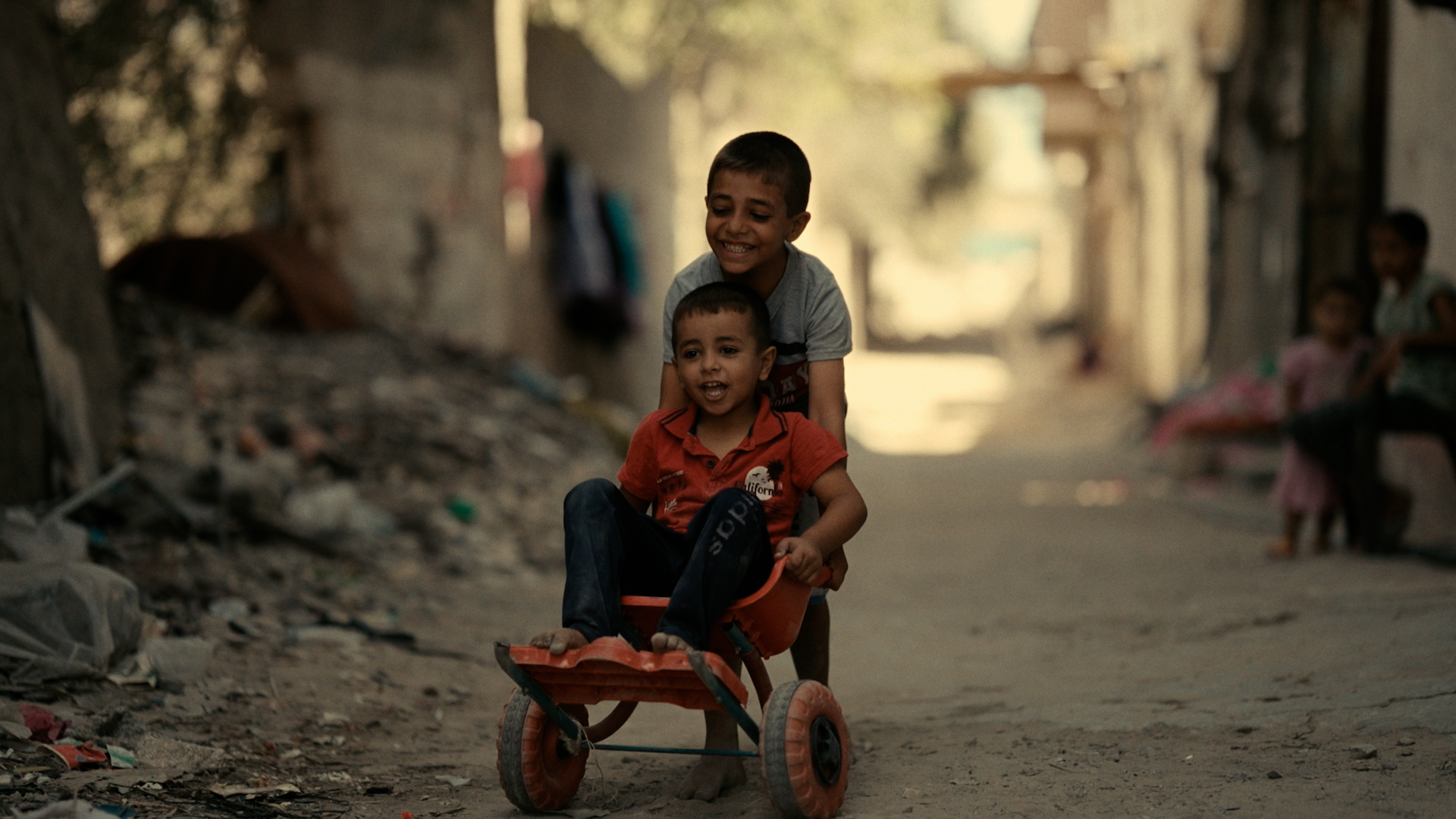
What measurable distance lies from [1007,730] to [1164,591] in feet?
8.07

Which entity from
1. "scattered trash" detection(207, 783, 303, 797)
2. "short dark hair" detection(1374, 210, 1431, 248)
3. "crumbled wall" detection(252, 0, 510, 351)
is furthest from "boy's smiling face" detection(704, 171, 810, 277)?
"crumbled wall" detection(252, 0, 510, 351)

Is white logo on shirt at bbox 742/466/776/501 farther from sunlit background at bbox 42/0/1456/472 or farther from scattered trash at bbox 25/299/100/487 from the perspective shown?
sunlit background at bbox 42/0/1456/472

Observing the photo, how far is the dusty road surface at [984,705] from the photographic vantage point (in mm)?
2773

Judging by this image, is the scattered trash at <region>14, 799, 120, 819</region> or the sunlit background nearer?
the scattered trash at <region>14, 799, 120, 819</region>

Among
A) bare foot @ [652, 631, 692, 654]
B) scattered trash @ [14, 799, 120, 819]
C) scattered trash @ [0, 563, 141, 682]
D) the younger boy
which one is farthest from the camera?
scattered trash @ [0, 563, 141, 682]

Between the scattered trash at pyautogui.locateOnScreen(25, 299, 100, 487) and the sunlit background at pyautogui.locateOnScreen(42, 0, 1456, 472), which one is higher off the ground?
the sunlit background at pyautogui.locateOnScreen(42, 0, 1456, 472)

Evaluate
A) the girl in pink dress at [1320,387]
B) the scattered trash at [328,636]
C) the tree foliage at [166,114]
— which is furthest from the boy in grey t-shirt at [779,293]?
the tree foliage at [166,114]

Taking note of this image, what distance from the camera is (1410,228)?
554 cm

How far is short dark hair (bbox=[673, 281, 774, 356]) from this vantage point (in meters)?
2.88

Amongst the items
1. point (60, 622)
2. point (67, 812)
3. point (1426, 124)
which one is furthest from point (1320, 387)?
point (67, 812)

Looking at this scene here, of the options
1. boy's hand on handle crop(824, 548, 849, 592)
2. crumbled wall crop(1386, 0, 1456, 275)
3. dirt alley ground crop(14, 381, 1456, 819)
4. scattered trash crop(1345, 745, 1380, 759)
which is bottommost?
dirt alley ground crop(14, 381, 1456, 819)

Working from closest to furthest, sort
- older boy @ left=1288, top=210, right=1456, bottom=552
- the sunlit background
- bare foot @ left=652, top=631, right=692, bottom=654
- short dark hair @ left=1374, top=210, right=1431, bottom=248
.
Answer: bare foot @ left=652, top=631, right=692, bottom=654, older boy @ left=1288, top=210, right=1456, bottom=552, short dark hair @ left=1374, top=210, right=1431, bottom=248, the sunlit background

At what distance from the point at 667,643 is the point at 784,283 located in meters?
0.98

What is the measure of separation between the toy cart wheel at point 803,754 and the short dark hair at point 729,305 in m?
0.75
